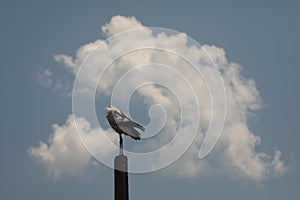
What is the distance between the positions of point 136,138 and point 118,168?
3.23m

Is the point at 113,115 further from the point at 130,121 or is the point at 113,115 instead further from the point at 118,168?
the point at 118,168

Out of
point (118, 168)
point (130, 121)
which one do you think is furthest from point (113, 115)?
point (118, 168)

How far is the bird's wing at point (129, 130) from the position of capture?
28.5m

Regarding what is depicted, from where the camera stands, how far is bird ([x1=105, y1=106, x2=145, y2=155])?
2845 cm

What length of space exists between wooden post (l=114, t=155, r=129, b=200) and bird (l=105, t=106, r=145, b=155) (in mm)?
2210

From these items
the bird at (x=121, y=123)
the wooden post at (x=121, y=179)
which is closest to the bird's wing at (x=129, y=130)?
the bird at (x=121, y=123)

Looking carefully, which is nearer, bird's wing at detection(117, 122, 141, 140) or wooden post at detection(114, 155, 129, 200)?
wooden post at detection(114, 155, 129, 200)

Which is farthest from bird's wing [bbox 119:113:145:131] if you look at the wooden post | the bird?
the wooden post

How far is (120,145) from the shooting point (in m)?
27.9

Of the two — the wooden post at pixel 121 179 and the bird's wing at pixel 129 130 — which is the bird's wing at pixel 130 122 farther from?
the wooden post at pixel 121 179

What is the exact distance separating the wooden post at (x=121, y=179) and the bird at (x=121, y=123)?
2.21 m

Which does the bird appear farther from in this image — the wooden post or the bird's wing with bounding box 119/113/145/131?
the wooden post

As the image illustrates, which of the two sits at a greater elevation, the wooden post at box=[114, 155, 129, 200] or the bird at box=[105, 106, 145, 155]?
the bird at box=[105, 106, 145, 155]

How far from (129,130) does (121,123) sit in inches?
19.1
